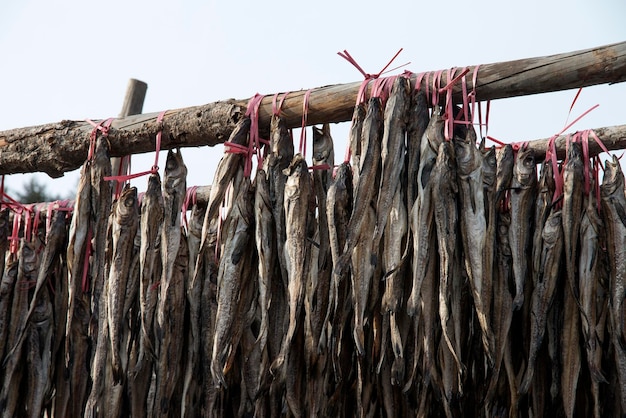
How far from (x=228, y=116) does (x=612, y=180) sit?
1413 millimetres

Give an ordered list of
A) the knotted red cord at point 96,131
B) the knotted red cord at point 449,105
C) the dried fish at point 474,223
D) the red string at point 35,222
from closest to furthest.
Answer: the dried fish at point 474,223
the knotted red cord at point 449,105
the knotted red cord at point 96,131
the red string at point 35,222

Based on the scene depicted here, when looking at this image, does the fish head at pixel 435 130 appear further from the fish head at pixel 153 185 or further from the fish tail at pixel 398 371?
the fish head at pixel 153 185

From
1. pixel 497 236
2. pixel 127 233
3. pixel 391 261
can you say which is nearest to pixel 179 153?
pixel 127 233

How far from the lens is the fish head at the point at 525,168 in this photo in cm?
296

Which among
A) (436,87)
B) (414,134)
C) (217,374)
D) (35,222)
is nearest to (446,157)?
(414,134)

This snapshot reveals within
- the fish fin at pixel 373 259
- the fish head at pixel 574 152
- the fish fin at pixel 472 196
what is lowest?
the fish fin at pixel 373 259

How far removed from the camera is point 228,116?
10.9 feet

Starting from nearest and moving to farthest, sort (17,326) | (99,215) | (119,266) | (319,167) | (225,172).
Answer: (319,167)
(225,172)
(119,266)
(99,215)
(17,326)

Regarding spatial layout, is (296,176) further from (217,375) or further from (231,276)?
(217,375)

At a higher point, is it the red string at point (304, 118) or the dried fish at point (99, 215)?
the red string at point (304, 118)

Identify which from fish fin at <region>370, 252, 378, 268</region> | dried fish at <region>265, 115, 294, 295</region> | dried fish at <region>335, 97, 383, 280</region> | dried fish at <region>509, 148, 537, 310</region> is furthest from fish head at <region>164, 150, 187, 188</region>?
dried fish at <region>509, 148, 537, 310</region>

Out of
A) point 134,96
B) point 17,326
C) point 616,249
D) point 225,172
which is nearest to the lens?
point 616,249

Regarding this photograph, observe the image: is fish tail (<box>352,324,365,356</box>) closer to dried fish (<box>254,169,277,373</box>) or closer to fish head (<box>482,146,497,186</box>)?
dried fish (<box>254,169,277,373</box>)

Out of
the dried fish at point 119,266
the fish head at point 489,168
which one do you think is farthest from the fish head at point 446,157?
the dried fish at point 119,266
